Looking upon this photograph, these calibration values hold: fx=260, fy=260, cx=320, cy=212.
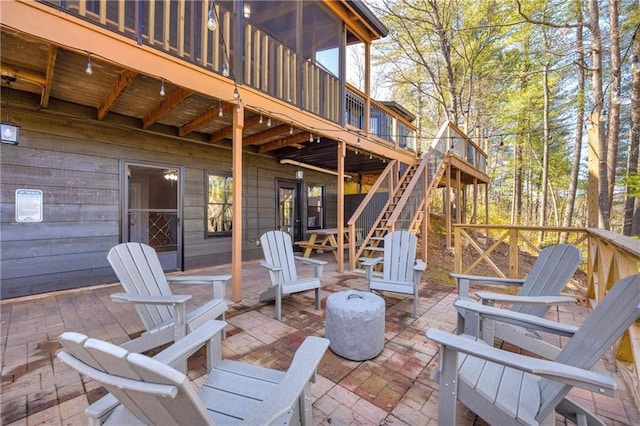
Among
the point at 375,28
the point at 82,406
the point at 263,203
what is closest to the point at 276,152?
the point at 263,203

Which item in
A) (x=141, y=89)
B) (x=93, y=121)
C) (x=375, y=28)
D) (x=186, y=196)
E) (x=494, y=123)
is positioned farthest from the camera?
(x=494, y=123)

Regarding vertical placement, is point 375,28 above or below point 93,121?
above

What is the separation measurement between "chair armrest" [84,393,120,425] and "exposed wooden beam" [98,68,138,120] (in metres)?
2.98

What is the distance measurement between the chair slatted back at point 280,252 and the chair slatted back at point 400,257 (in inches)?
49.5

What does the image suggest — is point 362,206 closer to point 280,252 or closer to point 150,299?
point 280,252

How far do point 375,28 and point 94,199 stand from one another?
238 inches

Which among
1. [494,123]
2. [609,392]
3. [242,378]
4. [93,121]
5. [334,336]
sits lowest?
[334,336]

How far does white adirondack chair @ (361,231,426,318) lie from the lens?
122 inches

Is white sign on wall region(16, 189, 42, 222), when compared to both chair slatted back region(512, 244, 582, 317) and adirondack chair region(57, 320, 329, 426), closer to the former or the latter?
adirondack chair region(57, 320, 329, 426)

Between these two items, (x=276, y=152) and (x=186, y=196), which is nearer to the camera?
(x=186, y=196)

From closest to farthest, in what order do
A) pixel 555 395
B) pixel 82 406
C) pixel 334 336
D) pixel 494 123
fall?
pixel 555 395
pixel 82 406
pixel 334 336
pixel 494 123

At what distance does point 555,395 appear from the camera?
3.77 feet

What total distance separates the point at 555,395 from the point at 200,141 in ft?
18.9

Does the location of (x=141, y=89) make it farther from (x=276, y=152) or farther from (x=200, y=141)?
(x=276, y=152)
